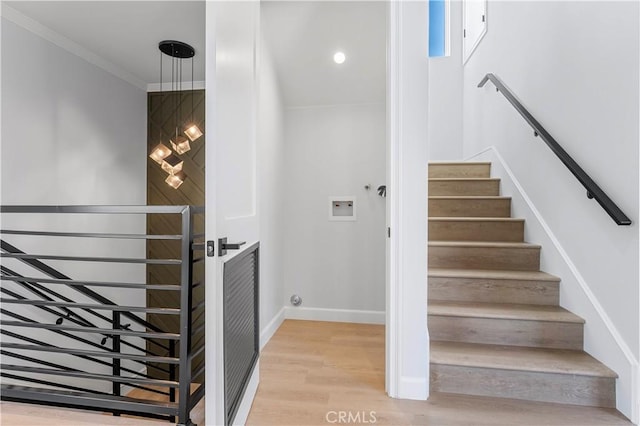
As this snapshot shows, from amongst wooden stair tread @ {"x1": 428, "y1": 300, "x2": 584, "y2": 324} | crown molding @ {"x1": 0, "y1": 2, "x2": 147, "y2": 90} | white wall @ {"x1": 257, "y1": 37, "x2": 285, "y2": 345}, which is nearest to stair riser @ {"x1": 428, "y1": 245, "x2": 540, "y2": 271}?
wooden stair tread @ {"x1": 428, "y1": 300, "x2": 584, "y2": 324}

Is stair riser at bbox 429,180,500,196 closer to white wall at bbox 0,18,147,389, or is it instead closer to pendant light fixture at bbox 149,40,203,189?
pendant light fixture at bbox 149,40,203,189

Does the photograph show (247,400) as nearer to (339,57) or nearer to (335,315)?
(335,315)

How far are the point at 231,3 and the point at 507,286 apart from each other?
90.2 inches

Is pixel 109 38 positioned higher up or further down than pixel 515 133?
higher up

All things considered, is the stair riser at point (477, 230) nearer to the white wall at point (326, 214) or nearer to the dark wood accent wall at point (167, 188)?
the white wall at point (326, 214)

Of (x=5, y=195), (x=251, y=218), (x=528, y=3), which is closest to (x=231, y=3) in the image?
(x=251, y=218)

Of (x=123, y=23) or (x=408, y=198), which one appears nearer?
(x=408, y=198)

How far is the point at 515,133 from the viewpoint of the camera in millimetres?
2820

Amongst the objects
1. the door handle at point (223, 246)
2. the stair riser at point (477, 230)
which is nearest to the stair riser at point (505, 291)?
the stair riser at point (477, 230)

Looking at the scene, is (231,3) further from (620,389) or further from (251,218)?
(620,389)

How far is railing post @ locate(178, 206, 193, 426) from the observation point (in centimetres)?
142

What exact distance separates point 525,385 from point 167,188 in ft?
11.7

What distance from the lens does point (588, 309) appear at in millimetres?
1812

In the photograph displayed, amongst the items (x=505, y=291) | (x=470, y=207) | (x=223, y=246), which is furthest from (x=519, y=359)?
(x=223, y=246)
